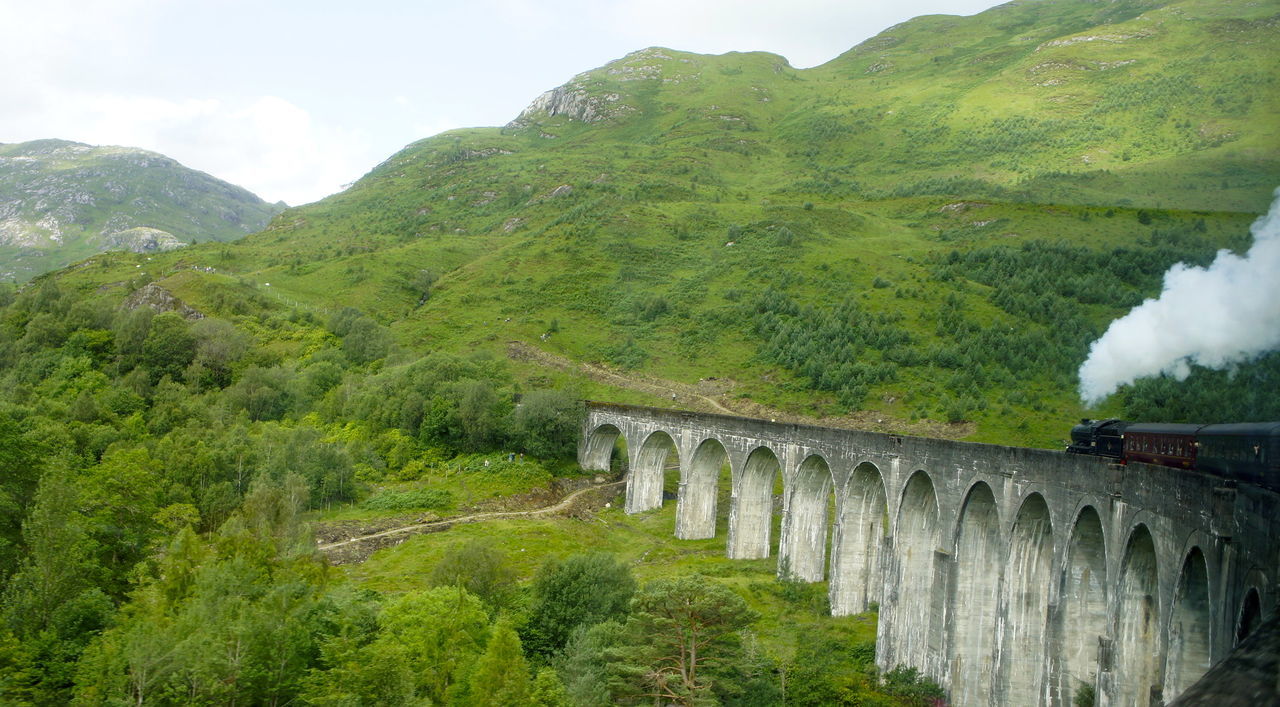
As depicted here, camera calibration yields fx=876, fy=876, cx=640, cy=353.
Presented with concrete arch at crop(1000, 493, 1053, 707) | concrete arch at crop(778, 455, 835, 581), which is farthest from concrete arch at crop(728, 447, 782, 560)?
concrete arch at crop(1000, 493, 1053, 707)

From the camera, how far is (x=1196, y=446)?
25016 millimetres

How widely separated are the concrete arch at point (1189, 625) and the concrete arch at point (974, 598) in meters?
12.4

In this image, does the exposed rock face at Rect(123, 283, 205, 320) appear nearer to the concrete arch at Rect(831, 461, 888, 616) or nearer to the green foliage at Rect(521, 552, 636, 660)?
the green foliage at Rect(521, 552, 636, 660)

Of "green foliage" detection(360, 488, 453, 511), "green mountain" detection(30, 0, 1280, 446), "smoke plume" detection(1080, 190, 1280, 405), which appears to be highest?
"green mountain" detection(30, 0, 1280, 446)

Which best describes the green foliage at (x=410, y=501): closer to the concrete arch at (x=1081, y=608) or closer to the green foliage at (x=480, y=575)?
the green foliage at (x=480, y=575)

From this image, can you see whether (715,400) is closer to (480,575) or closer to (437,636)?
(480,575)

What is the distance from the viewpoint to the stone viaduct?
20.6m

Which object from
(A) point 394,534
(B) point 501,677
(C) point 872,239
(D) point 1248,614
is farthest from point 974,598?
(C) point 872,239

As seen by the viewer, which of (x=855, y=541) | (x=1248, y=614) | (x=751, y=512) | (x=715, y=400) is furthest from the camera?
(x=715, y=400)

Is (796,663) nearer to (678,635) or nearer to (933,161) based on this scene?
(678,635)

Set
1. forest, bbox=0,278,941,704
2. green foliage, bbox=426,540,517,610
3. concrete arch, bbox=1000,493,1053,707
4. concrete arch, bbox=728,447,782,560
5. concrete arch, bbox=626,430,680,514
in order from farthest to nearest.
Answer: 1. concrete arch, bbox=626,430,680,514
2. concrete arch, bbox=728,447,782,560
3. green foliage, bbox=426,540,517,610
4. concrete arch, bbox=1000,493,1053,707
5. forest, bbox=0,278,941,704

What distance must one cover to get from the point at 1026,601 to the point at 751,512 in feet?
81.1

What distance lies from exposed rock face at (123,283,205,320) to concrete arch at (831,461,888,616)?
2871 inches

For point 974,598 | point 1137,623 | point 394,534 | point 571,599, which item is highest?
point 1137,623
